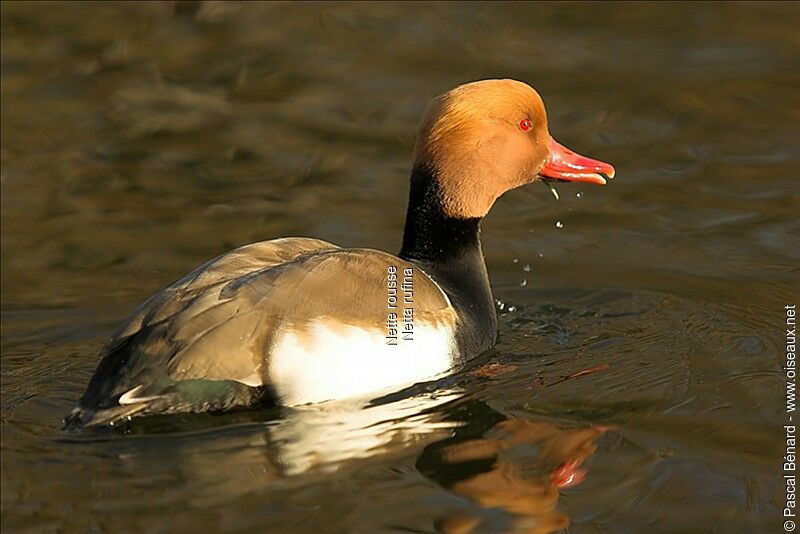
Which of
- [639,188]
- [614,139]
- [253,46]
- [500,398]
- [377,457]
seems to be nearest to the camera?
[377,457]

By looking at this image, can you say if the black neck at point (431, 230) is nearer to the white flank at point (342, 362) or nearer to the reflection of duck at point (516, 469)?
the white flank at point (342, 362)

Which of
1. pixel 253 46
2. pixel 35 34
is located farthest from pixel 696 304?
pixel 35 34

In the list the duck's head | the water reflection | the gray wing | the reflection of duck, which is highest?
the duck's head

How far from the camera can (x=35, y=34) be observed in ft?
35.5

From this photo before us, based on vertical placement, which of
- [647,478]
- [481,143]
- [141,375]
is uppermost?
[481,143]

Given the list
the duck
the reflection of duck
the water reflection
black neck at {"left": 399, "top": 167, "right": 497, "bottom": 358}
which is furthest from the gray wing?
the reflection of duck

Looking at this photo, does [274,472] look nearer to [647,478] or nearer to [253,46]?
[647,478]

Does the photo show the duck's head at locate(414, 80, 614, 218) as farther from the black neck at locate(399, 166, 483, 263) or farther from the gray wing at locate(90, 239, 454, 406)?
the gray wing at locate(90, 239, 454, 406)

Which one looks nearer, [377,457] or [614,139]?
[377,457]

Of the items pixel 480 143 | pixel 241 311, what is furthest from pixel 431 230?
pixel 241 311

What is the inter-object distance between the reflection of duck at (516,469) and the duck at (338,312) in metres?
0.50

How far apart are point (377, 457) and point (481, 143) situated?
176 cm

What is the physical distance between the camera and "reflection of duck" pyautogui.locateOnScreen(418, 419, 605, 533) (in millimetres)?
5098

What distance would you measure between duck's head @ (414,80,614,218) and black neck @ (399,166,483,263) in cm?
4
